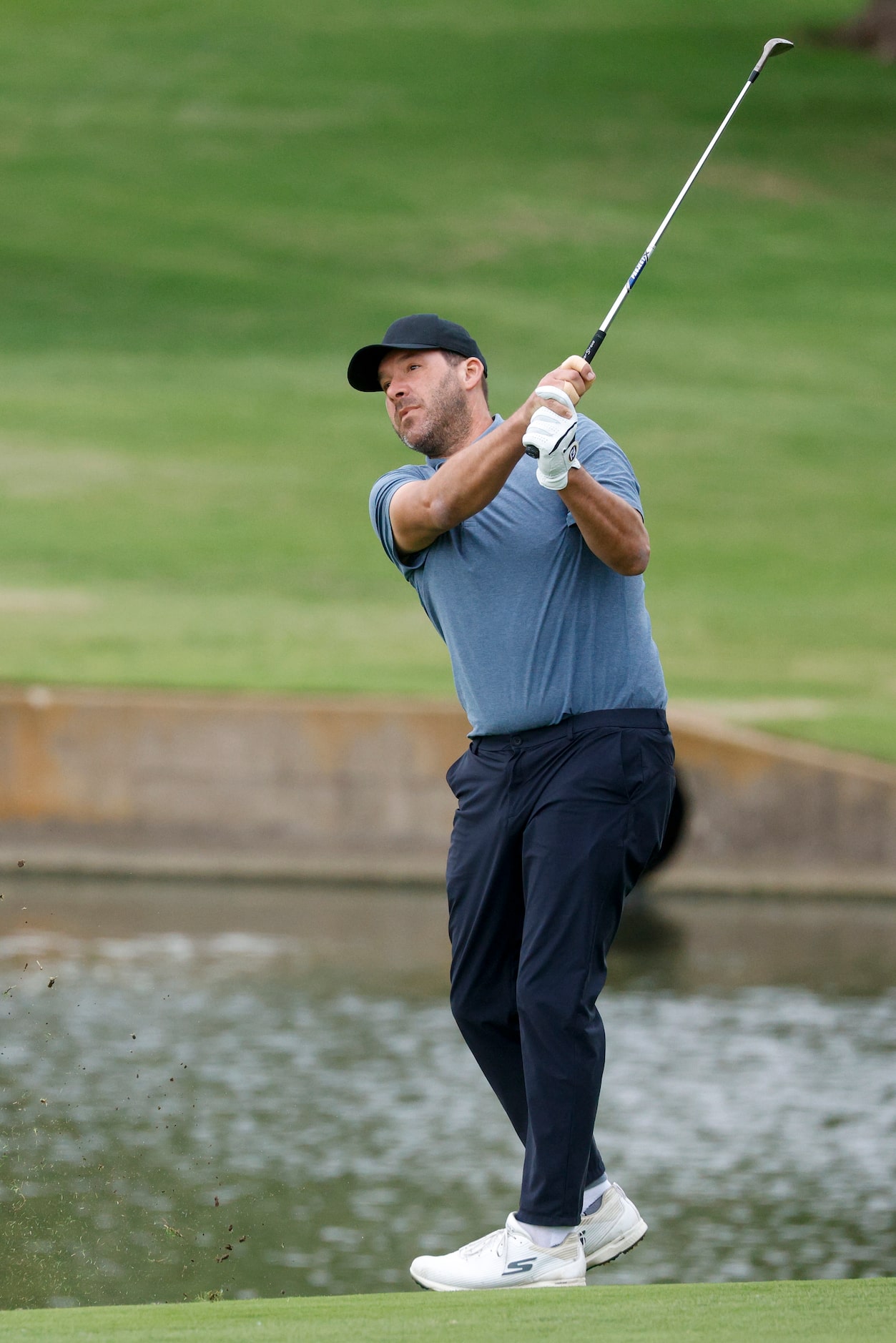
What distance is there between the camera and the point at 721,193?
3716 centimetres

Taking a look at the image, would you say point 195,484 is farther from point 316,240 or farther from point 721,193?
point 721,193

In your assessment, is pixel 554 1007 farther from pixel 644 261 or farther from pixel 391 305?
pixel 391 305

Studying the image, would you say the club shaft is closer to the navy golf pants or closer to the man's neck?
the man's neck

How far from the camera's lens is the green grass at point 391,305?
19.5 metres

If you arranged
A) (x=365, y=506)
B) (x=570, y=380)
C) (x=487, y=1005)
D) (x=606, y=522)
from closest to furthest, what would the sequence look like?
(x=606, y=522), (x=570, y=380), (x=487, y=1005), (x=365, y=506)

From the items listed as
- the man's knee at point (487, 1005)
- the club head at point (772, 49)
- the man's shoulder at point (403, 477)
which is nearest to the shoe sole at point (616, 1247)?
the man's knee at point (487, 1005)

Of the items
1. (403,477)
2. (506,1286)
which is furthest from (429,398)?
(506,1286)

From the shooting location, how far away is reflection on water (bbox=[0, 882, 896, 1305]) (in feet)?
22.0

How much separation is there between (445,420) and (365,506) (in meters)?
18.8

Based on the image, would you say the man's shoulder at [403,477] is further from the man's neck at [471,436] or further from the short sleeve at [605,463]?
the short sleeve at [605,463]

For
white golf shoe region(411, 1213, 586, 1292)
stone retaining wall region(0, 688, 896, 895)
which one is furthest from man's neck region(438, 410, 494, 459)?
stone retaining wall region(0, 688, 896, 895)

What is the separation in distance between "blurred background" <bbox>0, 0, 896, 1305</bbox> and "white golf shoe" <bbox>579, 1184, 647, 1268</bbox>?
1397mm

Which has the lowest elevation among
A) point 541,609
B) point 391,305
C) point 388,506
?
point 541,609

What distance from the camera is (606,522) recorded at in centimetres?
465
